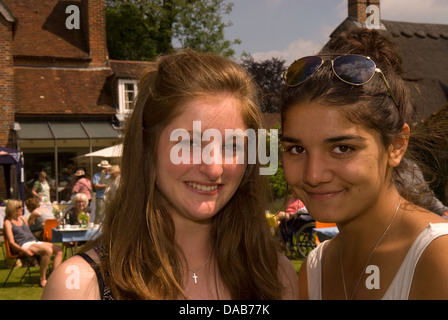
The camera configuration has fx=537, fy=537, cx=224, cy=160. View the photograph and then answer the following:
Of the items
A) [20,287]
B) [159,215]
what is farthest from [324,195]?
[20,287]

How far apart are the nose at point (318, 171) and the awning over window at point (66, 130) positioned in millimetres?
18539

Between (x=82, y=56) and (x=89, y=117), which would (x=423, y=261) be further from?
(x=89, y=117)

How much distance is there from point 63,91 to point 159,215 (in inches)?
751

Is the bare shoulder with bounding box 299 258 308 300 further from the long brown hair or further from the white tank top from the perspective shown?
the white tank top

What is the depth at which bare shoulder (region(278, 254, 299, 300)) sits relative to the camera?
2.11 metres

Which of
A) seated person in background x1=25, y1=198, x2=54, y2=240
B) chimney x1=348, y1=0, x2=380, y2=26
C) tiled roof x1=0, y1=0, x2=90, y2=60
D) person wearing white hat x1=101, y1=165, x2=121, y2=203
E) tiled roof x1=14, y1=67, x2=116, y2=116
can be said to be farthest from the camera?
tiled roof x1=14, y1=67, x2=116, y2=116

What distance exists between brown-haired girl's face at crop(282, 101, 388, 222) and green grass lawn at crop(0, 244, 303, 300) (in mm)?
6152

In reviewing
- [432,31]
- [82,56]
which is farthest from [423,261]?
[82,56]

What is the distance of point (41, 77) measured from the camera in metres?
17.2

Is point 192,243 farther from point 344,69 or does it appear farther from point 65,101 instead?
point 65,101

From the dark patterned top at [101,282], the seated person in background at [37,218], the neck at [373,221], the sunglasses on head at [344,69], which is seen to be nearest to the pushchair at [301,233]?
the seated person in background at [37,218]

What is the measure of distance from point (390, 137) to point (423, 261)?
45 cm

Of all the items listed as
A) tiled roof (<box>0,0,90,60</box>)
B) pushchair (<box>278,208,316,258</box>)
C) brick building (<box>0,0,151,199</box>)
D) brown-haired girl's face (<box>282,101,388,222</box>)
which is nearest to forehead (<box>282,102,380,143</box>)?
brown-haired girl's face (<box>282,101,388,222</box>)

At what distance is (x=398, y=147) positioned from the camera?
196cm
